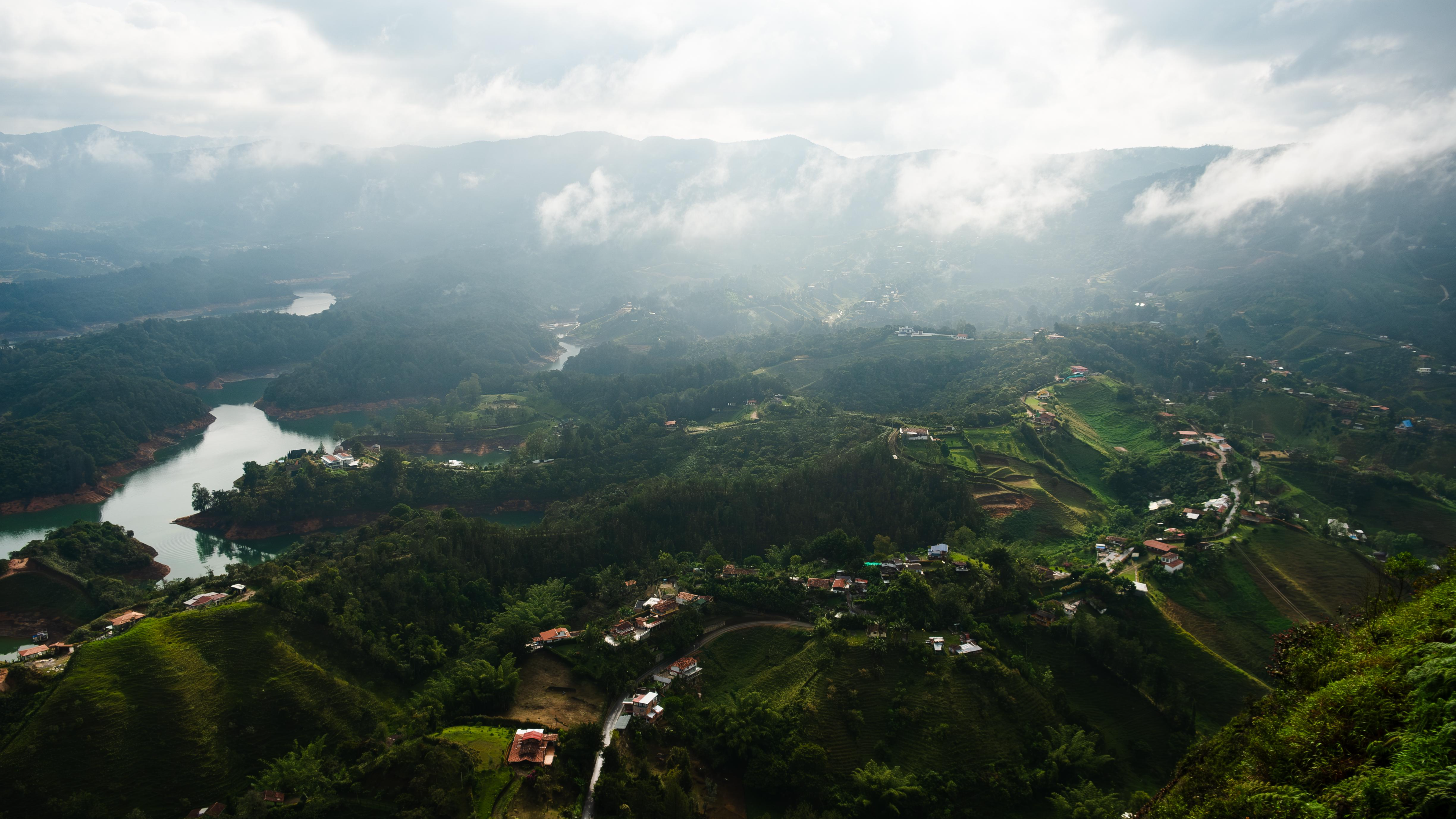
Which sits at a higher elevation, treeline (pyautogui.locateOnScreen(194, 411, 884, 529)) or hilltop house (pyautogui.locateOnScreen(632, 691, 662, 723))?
hilltop house (pyautogui.locateOnScreen(632, 691, 662, 723))

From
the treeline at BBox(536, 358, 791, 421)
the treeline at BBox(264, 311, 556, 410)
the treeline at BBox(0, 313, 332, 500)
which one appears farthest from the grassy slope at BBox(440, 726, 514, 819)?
the treeline at BBox(264, 311, 556, 410)

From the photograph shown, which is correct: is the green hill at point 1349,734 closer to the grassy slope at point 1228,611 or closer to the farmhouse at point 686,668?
the farmhouse at point 686,668

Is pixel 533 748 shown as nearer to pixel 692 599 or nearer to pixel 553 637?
pixel 553 637

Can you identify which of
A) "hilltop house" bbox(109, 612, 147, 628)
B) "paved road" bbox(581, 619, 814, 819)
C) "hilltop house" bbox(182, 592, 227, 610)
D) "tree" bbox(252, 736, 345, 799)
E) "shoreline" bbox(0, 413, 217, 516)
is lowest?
"shoreline" bbox(0, 413, 217, 516)

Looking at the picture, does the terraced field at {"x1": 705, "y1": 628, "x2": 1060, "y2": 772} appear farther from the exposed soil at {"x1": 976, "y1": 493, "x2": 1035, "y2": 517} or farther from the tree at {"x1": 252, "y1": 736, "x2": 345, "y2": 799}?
the exposed soil at {"x1": 976, "y1": 493, "x2": 1035, "y2": 517}

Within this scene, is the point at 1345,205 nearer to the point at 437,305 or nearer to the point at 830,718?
the point at 830,718

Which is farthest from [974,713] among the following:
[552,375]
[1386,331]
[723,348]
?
[1386,331]

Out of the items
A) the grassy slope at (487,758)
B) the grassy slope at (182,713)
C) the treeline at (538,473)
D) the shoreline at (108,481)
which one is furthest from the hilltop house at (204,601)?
the shoreline at (108,481)
